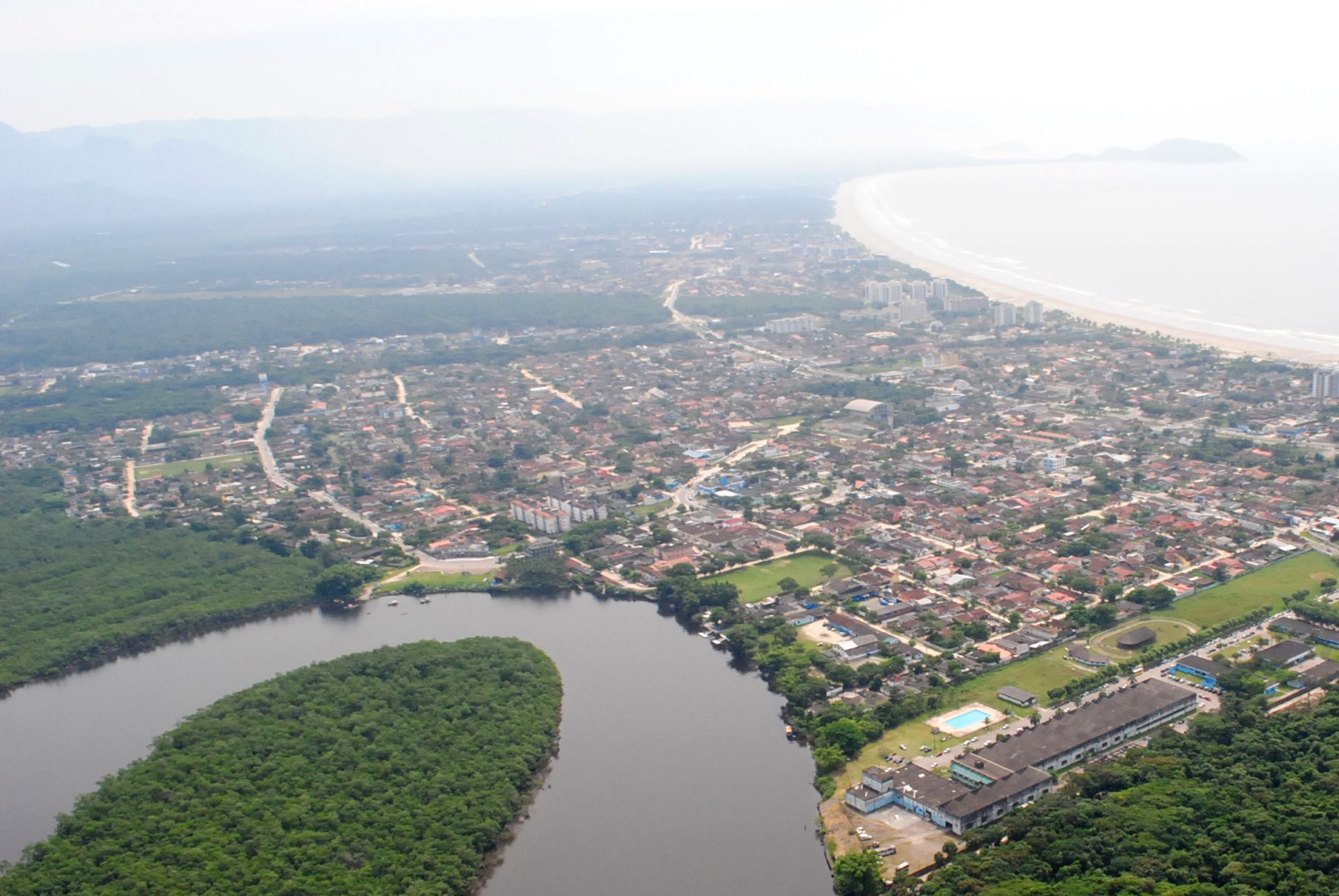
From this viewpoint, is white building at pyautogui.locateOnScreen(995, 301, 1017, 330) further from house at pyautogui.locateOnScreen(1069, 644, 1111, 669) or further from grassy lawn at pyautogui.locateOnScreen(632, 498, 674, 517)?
house at pyautogui.locateOnScreen(1069, 644, 1111, 669)

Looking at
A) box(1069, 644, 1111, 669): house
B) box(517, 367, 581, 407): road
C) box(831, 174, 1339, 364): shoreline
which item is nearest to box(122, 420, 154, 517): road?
box(517, 367, 581, 407): road

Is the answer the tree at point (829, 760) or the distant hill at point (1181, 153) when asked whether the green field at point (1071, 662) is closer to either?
the tree at point (829, 760)

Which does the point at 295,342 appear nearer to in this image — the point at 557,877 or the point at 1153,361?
the point at 1153,361

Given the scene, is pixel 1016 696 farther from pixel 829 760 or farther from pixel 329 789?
pixel 329 789

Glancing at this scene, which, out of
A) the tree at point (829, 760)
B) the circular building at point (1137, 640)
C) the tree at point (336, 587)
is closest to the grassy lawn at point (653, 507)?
the tree at point (336, 587)

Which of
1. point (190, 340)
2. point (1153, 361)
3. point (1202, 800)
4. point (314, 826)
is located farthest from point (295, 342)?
point (1202, 800)
